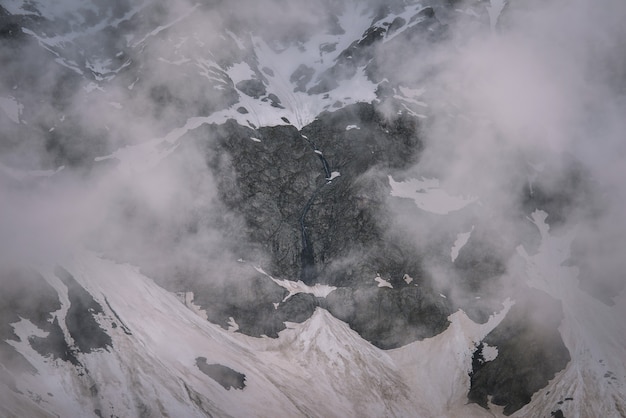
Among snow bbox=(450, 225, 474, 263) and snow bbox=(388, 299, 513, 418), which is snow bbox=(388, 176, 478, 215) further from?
snow bbox=(388, 299, 513, 418)

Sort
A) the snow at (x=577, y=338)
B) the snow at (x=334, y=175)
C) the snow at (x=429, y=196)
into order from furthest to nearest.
→ the snow at (x=334, y=175) → the snow at (x=429, y=196) → the snow at (x=577, y=338)

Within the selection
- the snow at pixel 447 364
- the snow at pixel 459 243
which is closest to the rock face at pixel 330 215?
the snow at pixel 447 364

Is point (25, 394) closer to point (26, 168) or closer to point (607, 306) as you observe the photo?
point (26, 168)

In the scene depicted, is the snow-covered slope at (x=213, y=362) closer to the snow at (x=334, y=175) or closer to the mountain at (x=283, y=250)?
the mountain at (x=283, y=250)

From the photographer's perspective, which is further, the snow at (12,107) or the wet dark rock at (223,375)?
the snow at (12,107)

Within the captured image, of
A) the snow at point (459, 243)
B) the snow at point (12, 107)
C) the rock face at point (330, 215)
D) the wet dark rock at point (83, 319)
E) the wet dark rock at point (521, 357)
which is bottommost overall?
the wet dark rock at point (521, 357)

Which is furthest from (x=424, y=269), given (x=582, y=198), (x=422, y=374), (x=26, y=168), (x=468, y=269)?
(x=26, y=168)

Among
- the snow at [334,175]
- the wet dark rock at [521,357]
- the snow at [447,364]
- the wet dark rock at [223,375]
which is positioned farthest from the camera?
the snow at [334,175]
